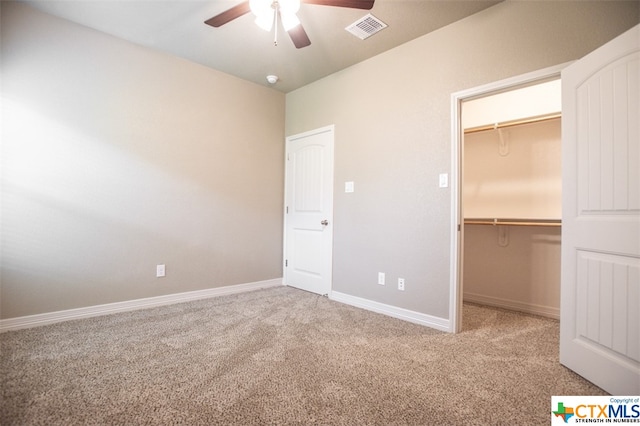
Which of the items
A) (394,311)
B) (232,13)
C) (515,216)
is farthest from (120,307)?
(515,216)

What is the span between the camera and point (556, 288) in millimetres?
2797

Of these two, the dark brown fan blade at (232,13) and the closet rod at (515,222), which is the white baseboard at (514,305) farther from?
the dark brown fan blade at (232,13)

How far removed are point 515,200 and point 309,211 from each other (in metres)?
2.36

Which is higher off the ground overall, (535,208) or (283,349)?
(535,208)

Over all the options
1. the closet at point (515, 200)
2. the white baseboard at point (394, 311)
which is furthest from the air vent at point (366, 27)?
the white baseboard at point (394, 311)

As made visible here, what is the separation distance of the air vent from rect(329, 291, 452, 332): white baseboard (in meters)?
2.58

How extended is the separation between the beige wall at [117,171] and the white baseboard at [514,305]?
2.59 m

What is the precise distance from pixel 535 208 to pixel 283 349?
9.54ft

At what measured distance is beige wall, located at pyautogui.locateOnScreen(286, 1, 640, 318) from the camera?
201 centimetres

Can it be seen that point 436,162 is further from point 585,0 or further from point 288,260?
point 288,260

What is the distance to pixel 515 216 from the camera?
3.13 meters

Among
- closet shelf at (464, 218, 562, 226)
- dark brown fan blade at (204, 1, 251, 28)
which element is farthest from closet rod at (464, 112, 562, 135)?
dark brown fan blade at (204, 1, 251, 28)

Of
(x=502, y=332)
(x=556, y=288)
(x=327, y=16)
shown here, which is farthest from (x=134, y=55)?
(x=556, y=288)

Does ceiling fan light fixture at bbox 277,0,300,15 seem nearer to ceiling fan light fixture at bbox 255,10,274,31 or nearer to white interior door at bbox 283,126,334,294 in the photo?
ceiling fan light fixture at bbox 255,10,274,31
